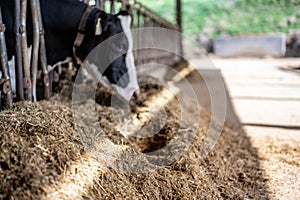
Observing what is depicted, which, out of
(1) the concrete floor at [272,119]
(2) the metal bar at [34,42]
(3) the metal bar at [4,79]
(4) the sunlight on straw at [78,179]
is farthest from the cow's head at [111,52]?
(4) the sunlight on straw at [78,179]

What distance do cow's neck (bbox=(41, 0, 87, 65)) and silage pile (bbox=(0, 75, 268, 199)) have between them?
69 cm

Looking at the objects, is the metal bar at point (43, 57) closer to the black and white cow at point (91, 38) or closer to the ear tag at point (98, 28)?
the black and white cow at point (91, 38)

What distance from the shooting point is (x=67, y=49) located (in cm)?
284

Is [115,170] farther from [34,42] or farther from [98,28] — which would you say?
[98,28]

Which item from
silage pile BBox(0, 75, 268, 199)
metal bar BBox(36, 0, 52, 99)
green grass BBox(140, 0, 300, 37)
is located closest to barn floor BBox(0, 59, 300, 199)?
silage pile BBox(0, 75, 268, 199)

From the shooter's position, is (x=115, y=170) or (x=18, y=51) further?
(x=18, y=51)

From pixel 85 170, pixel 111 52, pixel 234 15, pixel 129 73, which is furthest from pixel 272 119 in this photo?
pixel 234 15

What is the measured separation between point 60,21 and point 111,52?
43cm

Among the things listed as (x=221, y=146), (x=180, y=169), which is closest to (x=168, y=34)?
(x=221, y=146)

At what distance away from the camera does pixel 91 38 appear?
9.05ft

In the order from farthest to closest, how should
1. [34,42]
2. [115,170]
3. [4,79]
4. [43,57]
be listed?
[43,57] → [34,42] → [4,79] → [115,170]

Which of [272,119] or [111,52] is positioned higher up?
[111,52]

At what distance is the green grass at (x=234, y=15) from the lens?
1702 cm

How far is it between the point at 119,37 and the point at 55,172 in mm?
1702
